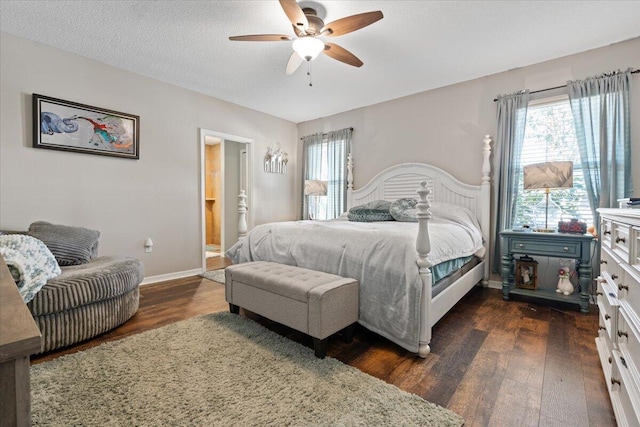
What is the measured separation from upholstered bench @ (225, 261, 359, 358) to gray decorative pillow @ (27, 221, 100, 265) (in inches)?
51.7

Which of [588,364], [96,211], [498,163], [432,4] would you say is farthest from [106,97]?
[588,364]

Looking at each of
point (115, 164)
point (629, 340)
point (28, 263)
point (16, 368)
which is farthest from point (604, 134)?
point (115, 164)

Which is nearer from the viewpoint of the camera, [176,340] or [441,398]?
[441,398]

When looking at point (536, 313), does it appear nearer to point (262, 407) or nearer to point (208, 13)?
point (262, 407)

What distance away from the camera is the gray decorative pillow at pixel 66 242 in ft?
7.84

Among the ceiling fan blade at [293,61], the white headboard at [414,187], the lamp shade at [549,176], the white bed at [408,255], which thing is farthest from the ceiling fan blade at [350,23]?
the white headboard at [414,187]

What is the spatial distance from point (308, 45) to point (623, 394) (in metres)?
2.67

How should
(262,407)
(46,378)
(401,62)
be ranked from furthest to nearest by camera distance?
(401,62), (46,378), (262,407)

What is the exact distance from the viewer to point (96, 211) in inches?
127

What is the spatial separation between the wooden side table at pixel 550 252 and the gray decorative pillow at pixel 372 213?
1.17 metres

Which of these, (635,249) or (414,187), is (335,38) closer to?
(414,187)

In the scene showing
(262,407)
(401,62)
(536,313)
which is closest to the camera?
(262,407)

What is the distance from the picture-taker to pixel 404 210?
3.21 m

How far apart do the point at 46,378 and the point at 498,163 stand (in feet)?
13.7
